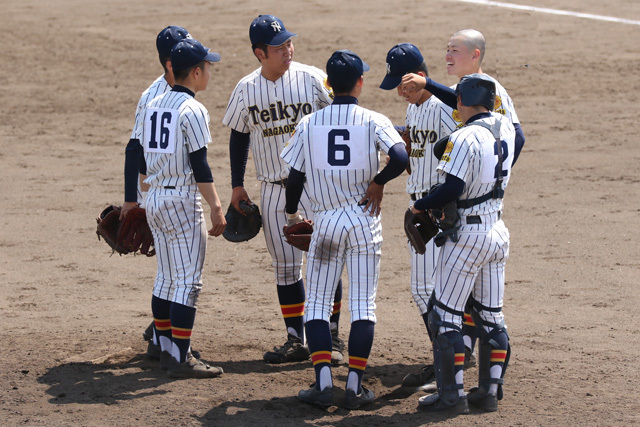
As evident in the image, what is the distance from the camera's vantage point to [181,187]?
5.11m

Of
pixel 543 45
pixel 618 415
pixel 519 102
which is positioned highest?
pixel 543 45

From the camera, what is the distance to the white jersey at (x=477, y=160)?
4.39 meters

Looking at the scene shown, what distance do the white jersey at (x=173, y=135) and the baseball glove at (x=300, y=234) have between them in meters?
0.60

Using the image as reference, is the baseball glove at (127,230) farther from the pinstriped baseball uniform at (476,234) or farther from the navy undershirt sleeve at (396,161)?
the pinstriped baseball uniform at (476,234)

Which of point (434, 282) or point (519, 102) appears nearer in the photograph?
point (434, 282)

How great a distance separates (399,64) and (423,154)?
52 cm

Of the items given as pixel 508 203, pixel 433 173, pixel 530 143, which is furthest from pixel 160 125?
pixel 530 143

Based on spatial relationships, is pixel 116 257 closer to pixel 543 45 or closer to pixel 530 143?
pixel 530 143

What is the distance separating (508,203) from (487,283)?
180 inches

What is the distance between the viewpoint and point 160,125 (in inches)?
199

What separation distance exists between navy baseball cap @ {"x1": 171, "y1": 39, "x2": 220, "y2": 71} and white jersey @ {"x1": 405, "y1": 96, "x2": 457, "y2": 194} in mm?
1196

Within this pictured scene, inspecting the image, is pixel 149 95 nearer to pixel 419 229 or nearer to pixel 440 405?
pixel 419 229

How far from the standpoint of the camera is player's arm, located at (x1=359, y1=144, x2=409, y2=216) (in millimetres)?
4598

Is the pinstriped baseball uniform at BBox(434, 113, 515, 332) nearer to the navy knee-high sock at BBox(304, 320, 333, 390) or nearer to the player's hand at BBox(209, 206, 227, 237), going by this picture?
the navy knee-high sock at BBox(304, 320, 333, 390)
